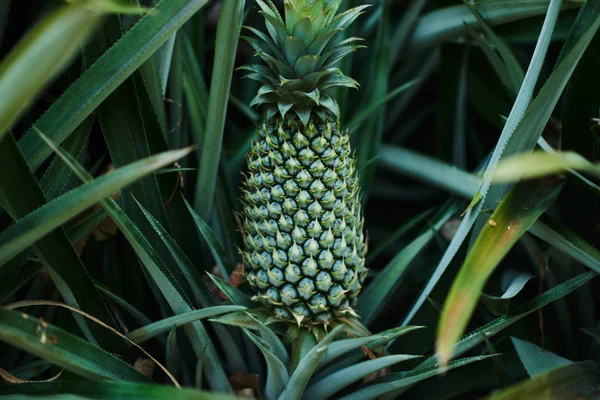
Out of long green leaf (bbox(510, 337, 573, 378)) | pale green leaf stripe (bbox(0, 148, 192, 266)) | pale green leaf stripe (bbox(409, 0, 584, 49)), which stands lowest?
long green leaf (bbox(510, 337, 573, 378))

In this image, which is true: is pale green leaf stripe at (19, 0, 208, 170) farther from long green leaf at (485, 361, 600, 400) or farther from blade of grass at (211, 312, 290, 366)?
long green leaf at (485, 361, 600, 400)

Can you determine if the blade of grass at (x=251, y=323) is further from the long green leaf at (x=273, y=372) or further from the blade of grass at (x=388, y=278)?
the blade of grass at (x=388, y=278)

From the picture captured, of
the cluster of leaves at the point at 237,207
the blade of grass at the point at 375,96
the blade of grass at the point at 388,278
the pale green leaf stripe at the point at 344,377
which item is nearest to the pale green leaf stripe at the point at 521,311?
the cluster of leaves at the point at 237,207

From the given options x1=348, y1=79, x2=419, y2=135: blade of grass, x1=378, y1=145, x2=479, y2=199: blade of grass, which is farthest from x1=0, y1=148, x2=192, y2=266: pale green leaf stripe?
x1=378, y1=145, x2=479, y2=199: blade of grass

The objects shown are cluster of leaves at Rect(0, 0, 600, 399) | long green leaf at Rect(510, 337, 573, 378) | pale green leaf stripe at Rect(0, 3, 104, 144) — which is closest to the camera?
pale green leaf stripe at Rect(0, 3, 104, 144)

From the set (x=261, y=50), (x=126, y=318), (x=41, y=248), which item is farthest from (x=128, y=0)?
(x=126, y=318)

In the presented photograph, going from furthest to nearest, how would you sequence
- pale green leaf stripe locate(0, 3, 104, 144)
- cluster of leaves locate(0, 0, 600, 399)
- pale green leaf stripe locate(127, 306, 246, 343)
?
pale green leaf stripe locate(127, 306, 246, 343) → cluster of leaves locate(0, 0, 600, 399) → pale green leaf stripe locate(0, 3, 104, 144)

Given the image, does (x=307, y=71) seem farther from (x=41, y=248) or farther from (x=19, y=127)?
(x=19, y=127)
